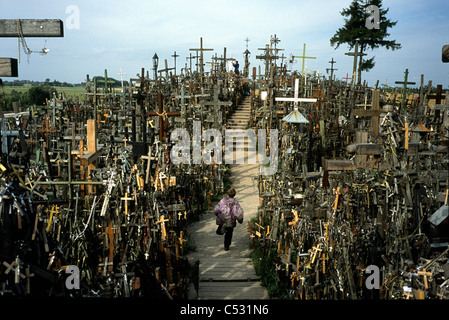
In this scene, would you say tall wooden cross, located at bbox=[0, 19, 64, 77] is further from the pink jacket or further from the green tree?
the green tree

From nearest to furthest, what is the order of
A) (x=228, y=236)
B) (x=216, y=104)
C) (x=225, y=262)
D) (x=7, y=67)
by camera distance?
(x=7, y=67) → (x=225, y=262) → (x=228, y=236) → (x=216, y=104)

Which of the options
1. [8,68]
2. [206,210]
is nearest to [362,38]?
[206,210]

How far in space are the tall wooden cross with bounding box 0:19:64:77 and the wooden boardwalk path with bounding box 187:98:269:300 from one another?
4447 millimetres

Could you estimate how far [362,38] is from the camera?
21297mm

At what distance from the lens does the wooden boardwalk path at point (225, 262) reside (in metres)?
6.97

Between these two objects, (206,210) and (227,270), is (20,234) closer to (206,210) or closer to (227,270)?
(227,270)

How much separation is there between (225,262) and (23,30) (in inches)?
223

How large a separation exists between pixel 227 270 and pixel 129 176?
2.63 meters

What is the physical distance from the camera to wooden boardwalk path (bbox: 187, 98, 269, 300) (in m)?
6.97

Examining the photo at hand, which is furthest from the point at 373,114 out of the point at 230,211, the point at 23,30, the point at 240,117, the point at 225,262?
the point at 240,117

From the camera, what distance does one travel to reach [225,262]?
8227mm

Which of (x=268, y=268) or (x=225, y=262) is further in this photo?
(x=225, y=262)

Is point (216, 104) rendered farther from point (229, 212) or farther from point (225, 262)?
point (225, 262)
